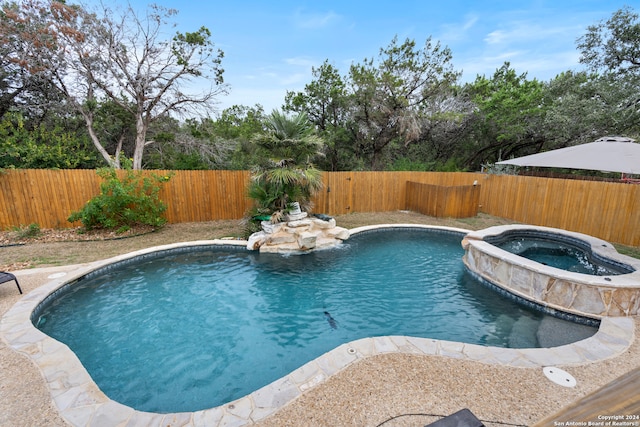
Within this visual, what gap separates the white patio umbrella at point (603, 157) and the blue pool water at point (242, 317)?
9.30ft

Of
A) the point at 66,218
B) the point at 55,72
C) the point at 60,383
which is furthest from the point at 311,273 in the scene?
the point at 55,72

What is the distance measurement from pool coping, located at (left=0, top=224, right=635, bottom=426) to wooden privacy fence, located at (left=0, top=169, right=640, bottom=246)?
4840 millimetres

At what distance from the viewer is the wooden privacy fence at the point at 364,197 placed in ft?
23.2

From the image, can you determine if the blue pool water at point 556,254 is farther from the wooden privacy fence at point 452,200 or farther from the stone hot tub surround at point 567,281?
the wooden privacy fence at point 452,200

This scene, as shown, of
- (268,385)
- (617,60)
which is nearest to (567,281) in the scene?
(268,385)

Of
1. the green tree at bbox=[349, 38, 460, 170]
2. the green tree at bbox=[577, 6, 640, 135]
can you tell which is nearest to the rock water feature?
the green tree at bbox=[349, 38, 460, 170]

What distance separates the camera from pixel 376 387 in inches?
98.6

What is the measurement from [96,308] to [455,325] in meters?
5.47

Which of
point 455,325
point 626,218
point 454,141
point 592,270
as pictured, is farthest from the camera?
point 454,141

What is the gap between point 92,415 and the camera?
7.27ft

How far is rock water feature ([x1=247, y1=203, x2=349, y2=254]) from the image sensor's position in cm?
679

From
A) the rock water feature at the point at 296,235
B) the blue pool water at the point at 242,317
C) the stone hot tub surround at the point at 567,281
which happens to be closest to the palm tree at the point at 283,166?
the rock water feature at the point at 296,235

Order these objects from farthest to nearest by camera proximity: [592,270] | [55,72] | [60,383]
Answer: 1. [55,72]
2. [592,270]
3. [60,383]

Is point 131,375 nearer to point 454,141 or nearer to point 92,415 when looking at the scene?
point 92,415
